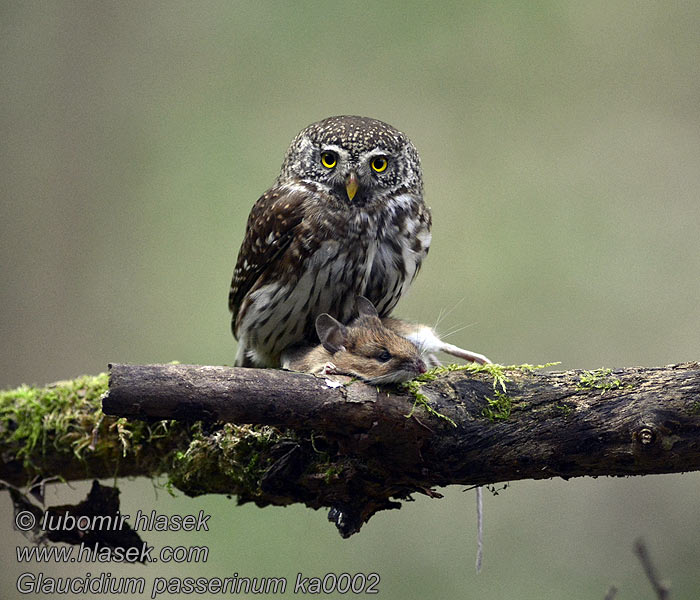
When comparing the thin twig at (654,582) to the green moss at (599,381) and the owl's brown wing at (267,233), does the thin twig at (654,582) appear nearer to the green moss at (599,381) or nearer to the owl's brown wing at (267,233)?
the green moss at (599,381)

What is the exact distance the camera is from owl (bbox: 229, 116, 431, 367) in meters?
3.72

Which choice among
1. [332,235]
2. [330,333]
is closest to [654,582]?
[330,333]

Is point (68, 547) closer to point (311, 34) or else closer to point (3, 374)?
point (3, 374)

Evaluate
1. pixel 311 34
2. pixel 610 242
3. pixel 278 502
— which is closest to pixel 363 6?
pixel 311 34

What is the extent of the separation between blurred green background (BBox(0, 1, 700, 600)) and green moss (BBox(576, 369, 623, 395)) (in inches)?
120

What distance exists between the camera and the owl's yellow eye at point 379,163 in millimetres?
3803

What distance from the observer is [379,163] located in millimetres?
3824

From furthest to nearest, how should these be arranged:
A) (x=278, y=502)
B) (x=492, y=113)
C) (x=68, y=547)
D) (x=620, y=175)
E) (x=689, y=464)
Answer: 1. (x=492, y=113)
2. (x=620, y=175)
3. (x=68, y=547)
4. (x=278, y=502)
5. (x=689, y=464)

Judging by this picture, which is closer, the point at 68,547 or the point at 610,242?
the point at 68,547

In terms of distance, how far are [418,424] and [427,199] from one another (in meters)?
4.56

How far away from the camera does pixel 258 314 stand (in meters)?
3.88

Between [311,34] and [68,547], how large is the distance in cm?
565

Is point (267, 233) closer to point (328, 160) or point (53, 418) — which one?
point (328, 160)

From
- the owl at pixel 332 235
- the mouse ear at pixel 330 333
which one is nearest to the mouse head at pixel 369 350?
the mouse ear at pixel 330 333
